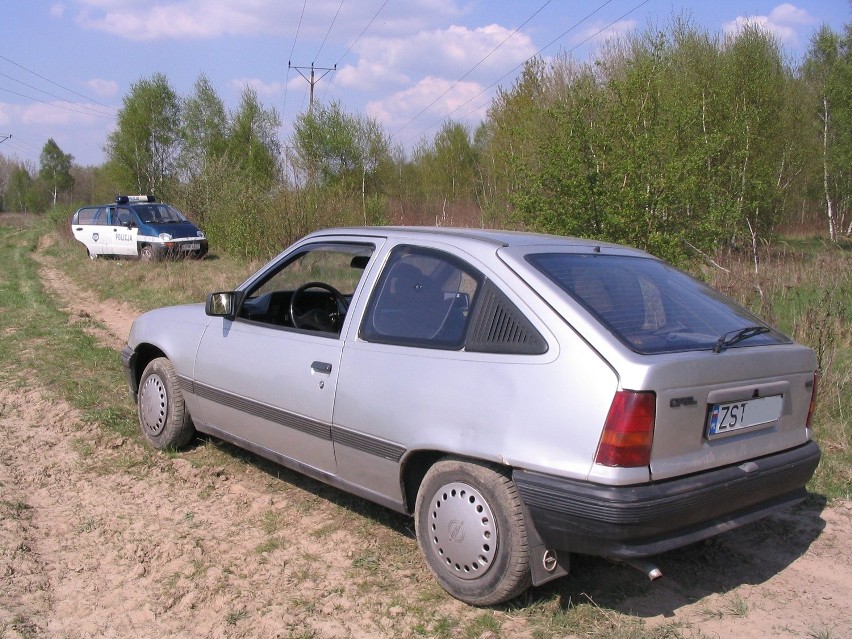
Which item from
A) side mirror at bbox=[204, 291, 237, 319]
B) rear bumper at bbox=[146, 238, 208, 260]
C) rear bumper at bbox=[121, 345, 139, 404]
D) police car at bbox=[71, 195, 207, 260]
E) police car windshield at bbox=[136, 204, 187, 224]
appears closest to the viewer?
side mirror at bbox=[204, 291, 237, 319]

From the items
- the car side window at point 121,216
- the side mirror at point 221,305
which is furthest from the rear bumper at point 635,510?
the car side window at point 121,216

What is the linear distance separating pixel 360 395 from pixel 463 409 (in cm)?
67

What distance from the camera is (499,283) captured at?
3.34m

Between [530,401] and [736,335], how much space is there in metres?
1.03

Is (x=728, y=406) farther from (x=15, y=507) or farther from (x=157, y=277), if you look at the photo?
(x=157, y=277)

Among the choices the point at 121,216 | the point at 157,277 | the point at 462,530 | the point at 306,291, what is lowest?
the point at 462,530

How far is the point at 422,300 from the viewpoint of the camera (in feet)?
12.2

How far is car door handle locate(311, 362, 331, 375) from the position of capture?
153 inches

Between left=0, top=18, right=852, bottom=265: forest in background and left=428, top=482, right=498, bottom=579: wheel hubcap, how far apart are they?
625 centimetres

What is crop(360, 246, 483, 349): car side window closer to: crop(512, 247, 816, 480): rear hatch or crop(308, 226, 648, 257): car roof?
crop(308, 226, 648, 257): car roof

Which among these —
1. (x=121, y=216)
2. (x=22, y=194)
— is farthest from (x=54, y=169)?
(x=121, y=216)

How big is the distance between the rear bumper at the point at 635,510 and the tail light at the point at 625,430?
106 millimetres

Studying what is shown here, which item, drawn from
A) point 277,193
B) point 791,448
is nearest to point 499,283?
point 791,448

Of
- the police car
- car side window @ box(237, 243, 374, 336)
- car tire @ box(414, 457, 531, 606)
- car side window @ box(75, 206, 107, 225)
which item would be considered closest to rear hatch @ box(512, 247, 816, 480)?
car tire @ box(414, 457, 531, 606)
